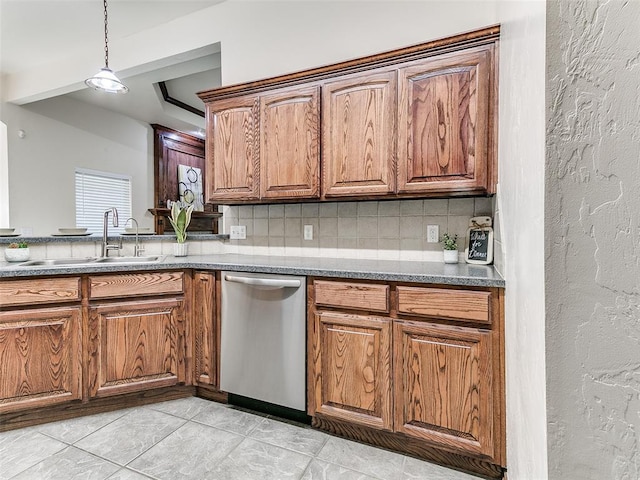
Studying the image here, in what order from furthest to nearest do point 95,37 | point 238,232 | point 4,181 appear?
point 4,181 → point 95,37 → point 238,232

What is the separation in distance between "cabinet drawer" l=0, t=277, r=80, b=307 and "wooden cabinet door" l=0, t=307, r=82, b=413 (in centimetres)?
6

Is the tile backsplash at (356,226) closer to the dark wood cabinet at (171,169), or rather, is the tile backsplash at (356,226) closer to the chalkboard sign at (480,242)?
the chalkboard sign at (480,242)

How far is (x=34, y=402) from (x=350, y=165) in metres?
2.24

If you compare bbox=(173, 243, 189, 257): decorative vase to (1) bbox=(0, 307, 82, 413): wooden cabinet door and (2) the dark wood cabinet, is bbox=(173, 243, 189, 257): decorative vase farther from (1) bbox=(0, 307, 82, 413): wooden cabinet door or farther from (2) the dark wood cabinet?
(2) the dark wood cabinet

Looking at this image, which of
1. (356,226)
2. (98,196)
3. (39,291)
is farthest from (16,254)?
(98,196)

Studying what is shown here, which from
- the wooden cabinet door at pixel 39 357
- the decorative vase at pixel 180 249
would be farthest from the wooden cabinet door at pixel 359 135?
the wooden cabinet door at pixel 39 357

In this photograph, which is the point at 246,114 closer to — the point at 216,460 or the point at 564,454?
the point at 216,460

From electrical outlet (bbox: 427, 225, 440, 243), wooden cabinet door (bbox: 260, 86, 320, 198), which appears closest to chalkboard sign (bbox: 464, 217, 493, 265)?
electrical outlet (bbox: 427, 225, 440, 243)

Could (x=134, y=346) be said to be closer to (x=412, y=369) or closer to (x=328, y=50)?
(x=412, y=369)

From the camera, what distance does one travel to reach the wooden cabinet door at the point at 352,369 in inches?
66.4

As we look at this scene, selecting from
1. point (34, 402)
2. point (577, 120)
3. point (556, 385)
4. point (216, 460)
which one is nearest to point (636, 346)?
point (556, 385)

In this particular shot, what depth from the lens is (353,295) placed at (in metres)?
1.76

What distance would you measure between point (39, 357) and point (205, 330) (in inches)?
34.8

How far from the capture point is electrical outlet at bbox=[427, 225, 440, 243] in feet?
7.17
